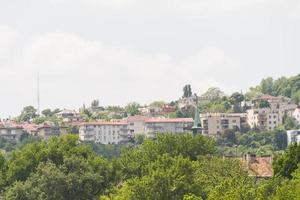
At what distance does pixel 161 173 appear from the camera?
55531 millimetres

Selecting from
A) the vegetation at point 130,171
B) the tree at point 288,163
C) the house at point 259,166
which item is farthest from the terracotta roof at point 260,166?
the tree at point 288,163

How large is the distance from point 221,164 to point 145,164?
8565 mm

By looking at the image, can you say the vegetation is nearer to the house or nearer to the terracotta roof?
the house

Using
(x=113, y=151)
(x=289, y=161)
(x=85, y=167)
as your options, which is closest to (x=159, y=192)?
(x=289, y=161)

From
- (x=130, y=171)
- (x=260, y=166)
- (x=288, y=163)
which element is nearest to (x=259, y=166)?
(x=260, y=166)

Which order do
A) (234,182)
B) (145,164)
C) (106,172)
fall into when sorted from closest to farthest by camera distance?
(234,182)
(145,164)
(106,172)

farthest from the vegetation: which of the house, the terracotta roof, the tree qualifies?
the terracotta roof

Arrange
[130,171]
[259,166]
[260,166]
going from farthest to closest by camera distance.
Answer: [260,166], [259,166], [130,171]

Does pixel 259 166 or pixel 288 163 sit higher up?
pixel 288 163

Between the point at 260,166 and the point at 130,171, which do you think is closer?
the point at 130,171

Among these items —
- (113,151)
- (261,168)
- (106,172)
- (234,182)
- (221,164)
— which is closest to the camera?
(234,182)

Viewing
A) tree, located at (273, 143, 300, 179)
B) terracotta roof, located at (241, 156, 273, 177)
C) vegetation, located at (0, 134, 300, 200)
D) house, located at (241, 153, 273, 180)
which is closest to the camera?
vegetation, located at (0, 134, 300, 200)

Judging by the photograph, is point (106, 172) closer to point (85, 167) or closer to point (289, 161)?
point (85, 167)

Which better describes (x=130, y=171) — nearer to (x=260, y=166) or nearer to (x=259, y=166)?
(x=259, y=166)
